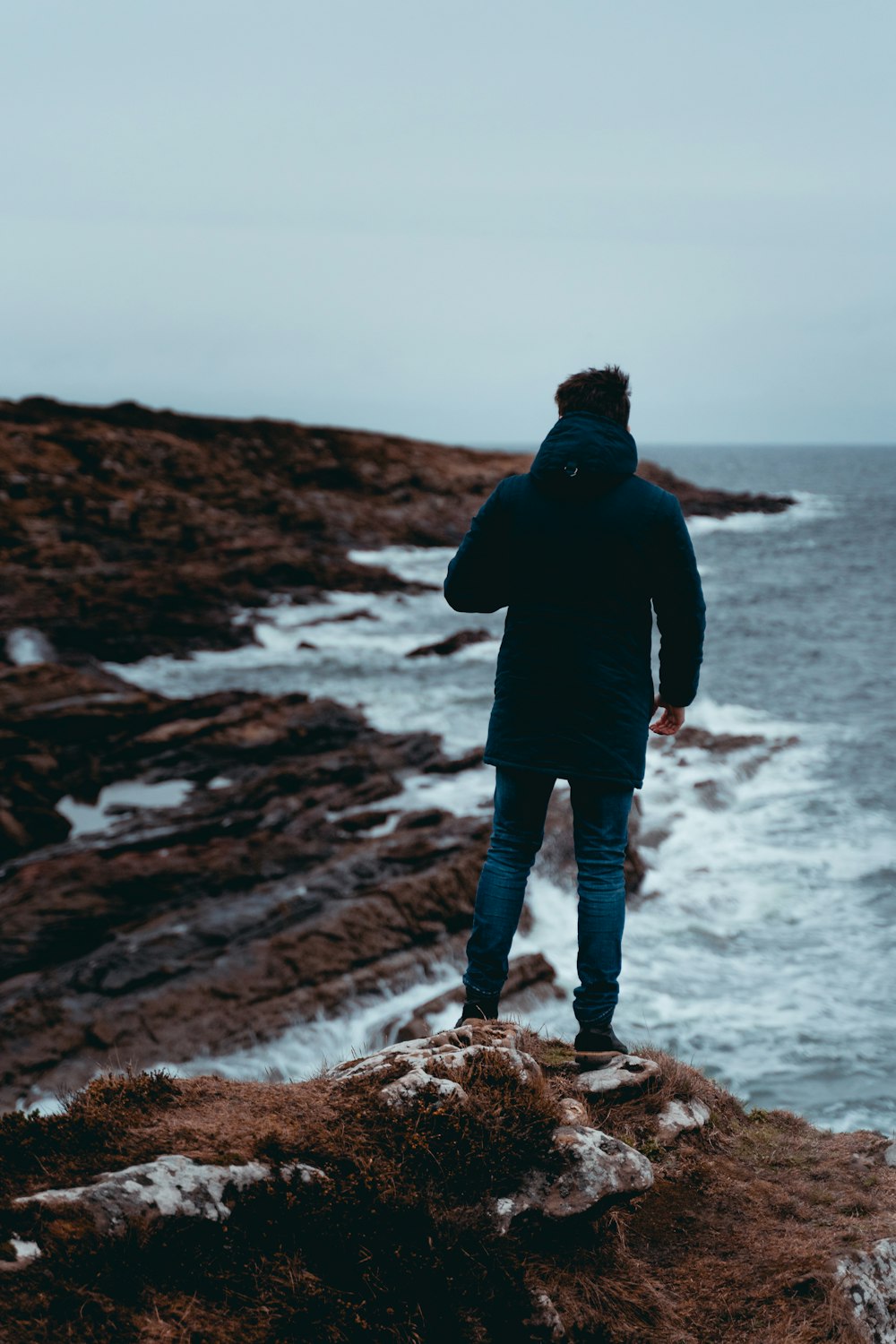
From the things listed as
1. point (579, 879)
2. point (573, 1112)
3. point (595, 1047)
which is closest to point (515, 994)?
point (595, 1047)

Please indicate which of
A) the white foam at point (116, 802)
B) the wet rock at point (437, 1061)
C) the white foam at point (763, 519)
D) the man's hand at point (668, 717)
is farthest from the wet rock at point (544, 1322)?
the white foam at point (763, 519)

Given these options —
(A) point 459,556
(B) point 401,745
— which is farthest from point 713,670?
→ (A) point 459,556

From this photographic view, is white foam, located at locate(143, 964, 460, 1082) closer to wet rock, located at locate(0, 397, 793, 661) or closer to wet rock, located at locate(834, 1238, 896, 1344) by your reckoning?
wet rock, located at locate(834, 1238, 896, 1344)

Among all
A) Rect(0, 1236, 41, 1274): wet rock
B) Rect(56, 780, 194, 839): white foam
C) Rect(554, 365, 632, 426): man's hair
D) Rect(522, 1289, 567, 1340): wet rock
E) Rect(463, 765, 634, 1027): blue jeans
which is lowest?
Rect(56, 780, 194, 839): white foam

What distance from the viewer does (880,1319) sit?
336 cm

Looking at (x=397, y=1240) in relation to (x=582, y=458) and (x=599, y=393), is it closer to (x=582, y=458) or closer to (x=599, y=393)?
(x=582, y=458)

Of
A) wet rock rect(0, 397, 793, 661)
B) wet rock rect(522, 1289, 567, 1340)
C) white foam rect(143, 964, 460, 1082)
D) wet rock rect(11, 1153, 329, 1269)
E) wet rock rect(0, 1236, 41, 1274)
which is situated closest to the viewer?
wet rock rect(0, 1236, 41, 1274)

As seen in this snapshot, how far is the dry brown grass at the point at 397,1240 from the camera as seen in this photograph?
271 centimetres

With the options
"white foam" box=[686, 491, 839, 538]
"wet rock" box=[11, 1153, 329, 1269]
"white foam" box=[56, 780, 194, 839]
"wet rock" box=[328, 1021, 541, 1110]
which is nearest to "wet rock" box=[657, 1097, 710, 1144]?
"wet rock" box=[328, 1021, 541, 1110]

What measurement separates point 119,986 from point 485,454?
182ft

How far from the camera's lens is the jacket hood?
405cm

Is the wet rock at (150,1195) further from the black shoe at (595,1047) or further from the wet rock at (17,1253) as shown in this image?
the black shoe at (595,1047)

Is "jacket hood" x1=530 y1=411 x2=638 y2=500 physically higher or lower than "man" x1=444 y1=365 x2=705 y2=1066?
higher

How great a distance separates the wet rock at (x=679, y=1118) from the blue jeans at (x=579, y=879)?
17.2 inches
